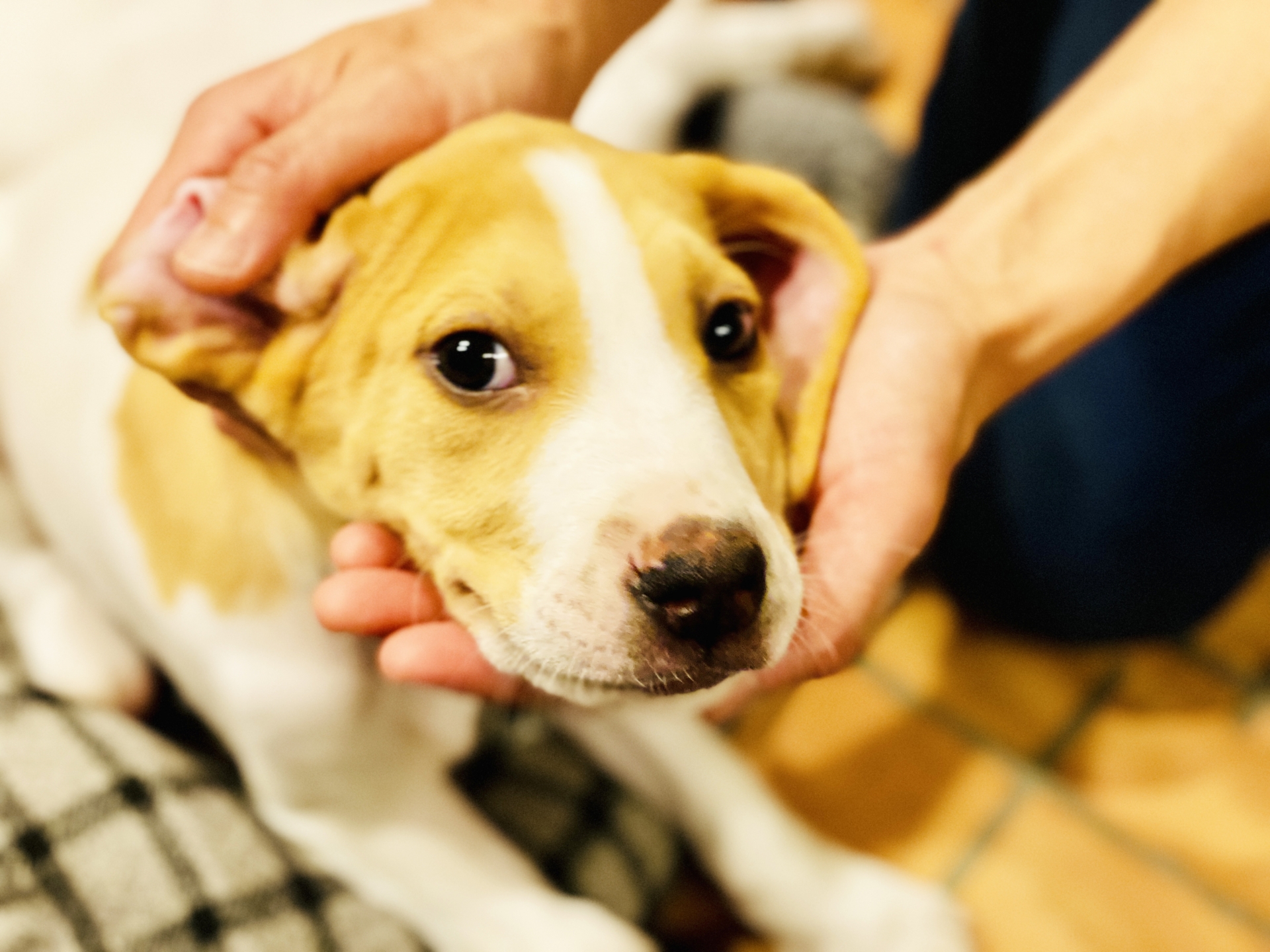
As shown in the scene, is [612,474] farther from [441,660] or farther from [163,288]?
[163,288]

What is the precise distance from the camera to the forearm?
153cm

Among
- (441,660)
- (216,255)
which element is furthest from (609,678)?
(216,255)

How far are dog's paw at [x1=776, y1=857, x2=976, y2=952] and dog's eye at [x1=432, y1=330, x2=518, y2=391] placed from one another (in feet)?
3.55

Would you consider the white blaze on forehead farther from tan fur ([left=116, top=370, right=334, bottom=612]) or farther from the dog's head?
tan fur ([left=116, top=370, right=334, bottom=612])

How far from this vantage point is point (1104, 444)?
76.9 inches

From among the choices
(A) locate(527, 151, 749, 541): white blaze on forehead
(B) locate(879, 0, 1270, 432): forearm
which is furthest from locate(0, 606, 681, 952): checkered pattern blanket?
(B) locate(879, 0, 1270, 432): forearm

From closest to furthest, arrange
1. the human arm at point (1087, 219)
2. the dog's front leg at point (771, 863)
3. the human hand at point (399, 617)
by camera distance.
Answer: the human hand at point (399, 617), the human arm at point (1087, 219), the dog's front leg at point (771, 863)

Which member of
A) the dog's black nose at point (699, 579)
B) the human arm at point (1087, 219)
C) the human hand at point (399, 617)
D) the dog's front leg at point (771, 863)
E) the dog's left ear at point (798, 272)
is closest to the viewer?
the dog's black nose at point (699, 579)

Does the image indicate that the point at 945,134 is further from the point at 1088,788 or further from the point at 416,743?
the point at 416,743

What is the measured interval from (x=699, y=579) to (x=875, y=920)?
1036mm

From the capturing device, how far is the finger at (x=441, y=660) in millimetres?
1188

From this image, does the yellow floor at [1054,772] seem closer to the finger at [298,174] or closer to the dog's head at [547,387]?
the dog's head at [547,387]

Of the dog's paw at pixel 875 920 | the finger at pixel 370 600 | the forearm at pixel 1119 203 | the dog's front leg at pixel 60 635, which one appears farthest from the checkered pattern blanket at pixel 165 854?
the forearm at pixel 1119 203

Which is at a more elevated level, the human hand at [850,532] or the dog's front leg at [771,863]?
the human hand at [850,532]
